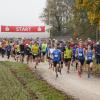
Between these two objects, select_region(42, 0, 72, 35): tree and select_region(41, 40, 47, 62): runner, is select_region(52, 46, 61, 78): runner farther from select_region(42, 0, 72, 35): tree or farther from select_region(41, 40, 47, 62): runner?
select_region(42, 0, 72, 35): tree

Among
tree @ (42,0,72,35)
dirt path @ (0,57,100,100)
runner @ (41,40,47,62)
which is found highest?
tree @ (42,0,72,35)

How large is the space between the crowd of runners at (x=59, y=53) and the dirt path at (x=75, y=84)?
57cm

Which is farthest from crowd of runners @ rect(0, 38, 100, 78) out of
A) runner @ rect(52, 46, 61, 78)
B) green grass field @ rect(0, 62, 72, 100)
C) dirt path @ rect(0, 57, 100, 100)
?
green grass field @ rect(0, 62, 72, 100)

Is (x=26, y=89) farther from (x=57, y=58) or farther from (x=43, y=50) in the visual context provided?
(x=43, y=50)

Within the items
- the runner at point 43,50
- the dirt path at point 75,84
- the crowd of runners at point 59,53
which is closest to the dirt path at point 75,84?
the dirt path at point 75,84

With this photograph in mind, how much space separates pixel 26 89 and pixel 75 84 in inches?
134

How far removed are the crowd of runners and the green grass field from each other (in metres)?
1.93

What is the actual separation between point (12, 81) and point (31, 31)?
5024cm

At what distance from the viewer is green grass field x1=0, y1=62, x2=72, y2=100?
2175cm

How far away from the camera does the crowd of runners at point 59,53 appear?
3089cm

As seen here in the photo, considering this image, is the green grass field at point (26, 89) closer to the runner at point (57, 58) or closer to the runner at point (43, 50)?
the runner at point (57, 58)

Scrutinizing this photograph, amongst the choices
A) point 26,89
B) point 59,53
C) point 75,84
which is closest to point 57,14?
point 59,53

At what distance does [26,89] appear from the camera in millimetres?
24500

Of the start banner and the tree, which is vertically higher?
the tree
